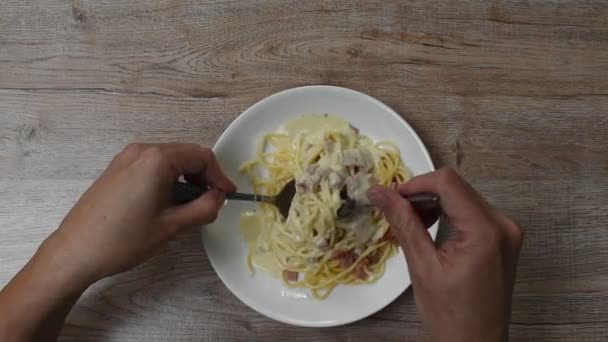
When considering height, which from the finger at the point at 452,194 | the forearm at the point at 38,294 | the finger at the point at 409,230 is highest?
the finger at the point at 452,194

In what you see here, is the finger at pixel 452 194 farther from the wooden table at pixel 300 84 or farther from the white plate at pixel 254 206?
the wooden table at pixel 300 84

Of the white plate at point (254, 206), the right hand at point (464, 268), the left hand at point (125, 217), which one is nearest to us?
the right hand at point (464, 268)

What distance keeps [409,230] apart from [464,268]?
0.12 meters

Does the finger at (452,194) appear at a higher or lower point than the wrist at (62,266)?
higher

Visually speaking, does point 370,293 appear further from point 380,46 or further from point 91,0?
point 91,0

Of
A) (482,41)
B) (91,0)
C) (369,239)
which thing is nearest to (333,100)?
(369,239)

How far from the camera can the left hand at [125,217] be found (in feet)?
3.41

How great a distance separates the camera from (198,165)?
1.13m

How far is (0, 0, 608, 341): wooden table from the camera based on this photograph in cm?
131

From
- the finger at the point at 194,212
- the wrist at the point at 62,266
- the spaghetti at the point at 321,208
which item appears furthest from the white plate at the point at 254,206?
the wrist at the point at 62,266

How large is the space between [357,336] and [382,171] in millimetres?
399

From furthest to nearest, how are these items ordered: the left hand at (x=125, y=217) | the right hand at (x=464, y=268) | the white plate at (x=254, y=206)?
the white plate at (x=254, y=206) < the left hand at (x=125, y=217) < the right hand at (x=464, y=268)

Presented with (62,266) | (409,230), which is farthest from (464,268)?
(62,266)

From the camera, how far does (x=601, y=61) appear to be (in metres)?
1.40
